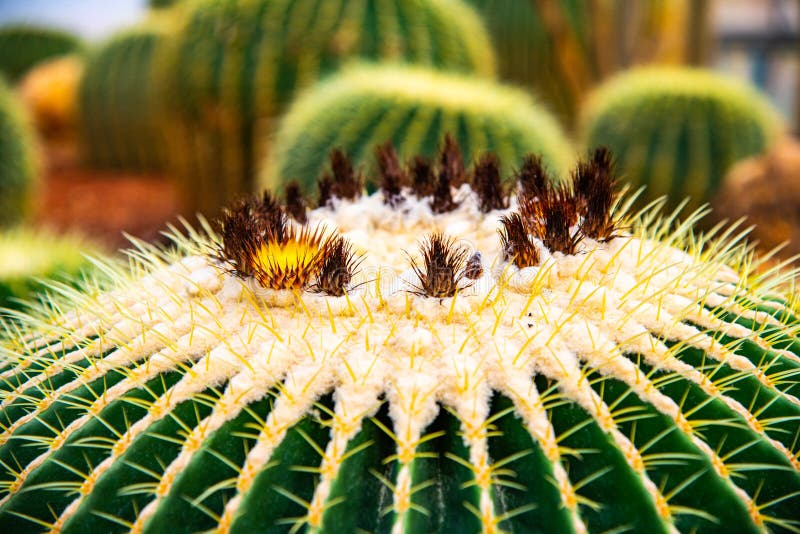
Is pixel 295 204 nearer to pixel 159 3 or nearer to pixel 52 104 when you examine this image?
pixel 52 104

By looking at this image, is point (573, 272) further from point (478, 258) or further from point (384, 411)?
point (384, 411)

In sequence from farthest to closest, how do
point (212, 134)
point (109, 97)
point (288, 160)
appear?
point (109, 97) < point (212, 134) < point (288, 160)

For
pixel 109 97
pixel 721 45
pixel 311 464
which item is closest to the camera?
pixel 311 464

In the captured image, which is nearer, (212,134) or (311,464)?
(311,464)

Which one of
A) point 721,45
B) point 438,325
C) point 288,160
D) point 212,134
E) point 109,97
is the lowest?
point 438,325

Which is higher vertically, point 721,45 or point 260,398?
point 721,45

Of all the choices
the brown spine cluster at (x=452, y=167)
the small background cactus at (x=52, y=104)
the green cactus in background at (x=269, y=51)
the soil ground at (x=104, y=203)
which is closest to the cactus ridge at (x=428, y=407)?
the brown spine cluster at (x=452, y=167)

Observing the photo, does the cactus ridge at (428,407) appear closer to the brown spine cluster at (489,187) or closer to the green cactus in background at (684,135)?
the brown spine cluster at (489,187)

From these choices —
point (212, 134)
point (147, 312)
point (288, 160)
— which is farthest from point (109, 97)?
point (147, 312)
